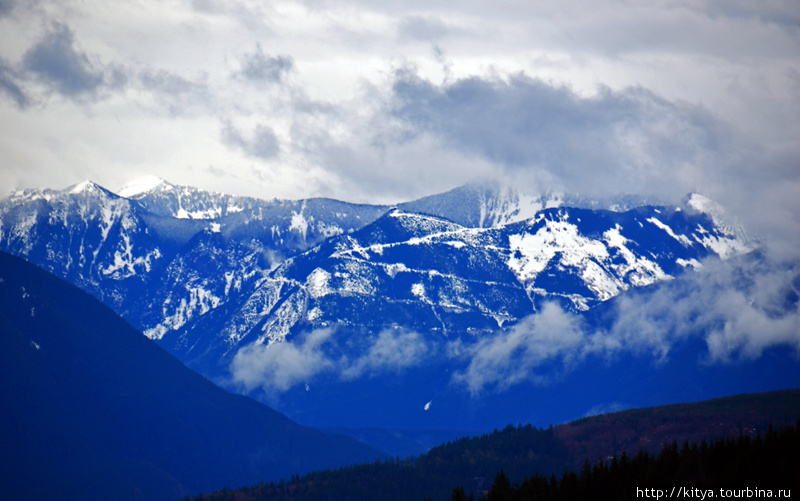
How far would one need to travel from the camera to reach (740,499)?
200 metres

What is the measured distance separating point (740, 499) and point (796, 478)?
9602 millimetres

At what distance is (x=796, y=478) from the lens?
655ft
